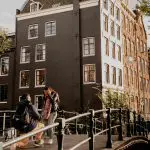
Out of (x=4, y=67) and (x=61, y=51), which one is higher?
(x=61, y=51)

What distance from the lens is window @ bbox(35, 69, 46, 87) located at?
3105 cm

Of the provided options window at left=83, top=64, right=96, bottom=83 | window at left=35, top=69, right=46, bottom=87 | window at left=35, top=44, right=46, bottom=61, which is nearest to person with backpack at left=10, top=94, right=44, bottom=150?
window at left=83, top=64, right=96, bottom=83

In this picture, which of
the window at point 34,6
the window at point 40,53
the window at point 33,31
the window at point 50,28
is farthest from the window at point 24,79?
the window at point 34,6

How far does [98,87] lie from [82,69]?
7.29 feet

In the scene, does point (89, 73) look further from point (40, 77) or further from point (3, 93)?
point (3, 93)

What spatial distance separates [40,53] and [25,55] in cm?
158

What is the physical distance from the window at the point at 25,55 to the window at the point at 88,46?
18.9ft

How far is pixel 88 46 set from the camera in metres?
29.8

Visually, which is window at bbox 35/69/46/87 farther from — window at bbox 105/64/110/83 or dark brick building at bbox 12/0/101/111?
window at bbox 105/64/110/83

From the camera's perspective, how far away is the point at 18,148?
7.76 meters

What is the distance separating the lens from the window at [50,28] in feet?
104

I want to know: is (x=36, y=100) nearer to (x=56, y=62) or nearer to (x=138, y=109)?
(x=56, y=62)

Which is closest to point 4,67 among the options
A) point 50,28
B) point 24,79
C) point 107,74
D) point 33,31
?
point 24,79

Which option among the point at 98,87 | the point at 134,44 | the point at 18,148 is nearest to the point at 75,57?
the point at 98,87
